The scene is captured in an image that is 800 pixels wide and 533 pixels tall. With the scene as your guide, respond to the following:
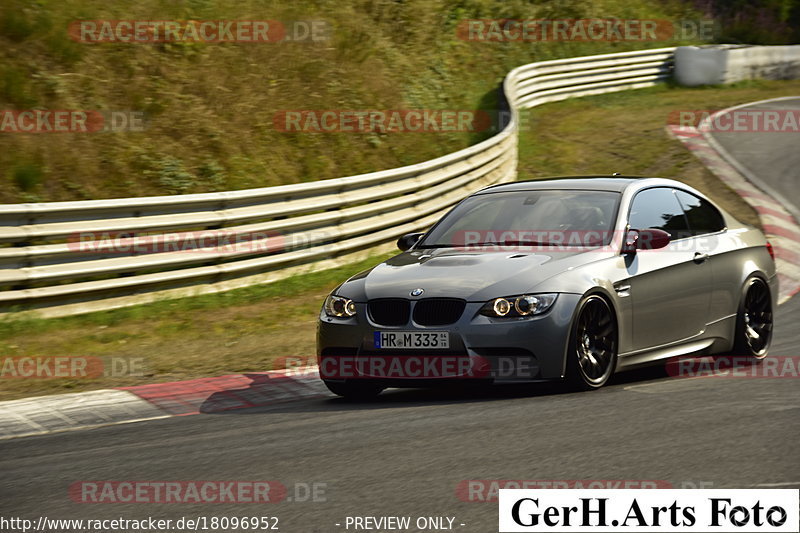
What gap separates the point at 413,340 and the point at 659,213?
8.41ft

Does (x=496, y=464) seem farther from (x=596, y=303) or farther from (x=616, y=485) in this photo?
(x=596, y=303)

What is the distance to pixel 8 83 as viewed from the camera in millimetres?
15008

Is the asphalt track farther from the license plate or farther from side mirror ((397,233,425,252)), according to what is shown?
side mirror ((397,233,425,252))

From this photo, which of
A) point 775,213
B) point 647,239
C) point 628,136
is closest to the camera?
point 647,239

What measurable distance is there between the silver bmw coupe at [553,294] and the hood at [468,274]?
11mm

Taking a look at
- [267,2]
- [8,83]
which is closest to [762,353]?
[8,83]

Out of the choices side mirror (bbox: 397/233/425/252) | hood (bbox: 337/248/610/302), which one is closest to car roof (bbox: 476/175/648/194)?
side mirror (bbox: 397/233/425/252)

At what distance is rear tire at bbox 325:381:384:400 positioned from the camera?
26.2ft

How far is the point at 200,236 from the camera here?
12500 mm

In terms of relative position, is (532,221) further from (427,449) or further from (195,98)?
(195,98)

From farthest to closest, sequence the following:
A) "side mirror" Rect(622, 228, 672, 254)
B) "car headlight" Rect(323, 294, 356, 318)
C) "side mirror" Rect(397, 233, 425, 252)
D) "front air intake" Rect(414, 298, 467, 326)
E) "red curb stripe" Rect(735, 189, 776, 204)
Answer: "red curb stripe" Rect(735, 189, 776, 204)
"side mirror" Rect(397, 233, 425, 252)
"side mirror" Rect(622, 228, 672, 254)
"car headlight" Rect(323, 294, 356, 318)
"front air intake" Rect(414, 298, 467, 326)

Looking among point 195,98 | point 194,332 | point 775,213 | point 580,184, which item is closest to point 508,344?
point 580,184

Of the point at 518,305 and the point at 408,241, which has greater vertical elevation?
the point at 408,241

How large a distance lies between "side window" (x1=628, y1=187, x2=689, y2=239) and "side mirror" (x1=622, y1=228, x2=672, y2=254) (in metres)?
0.18
